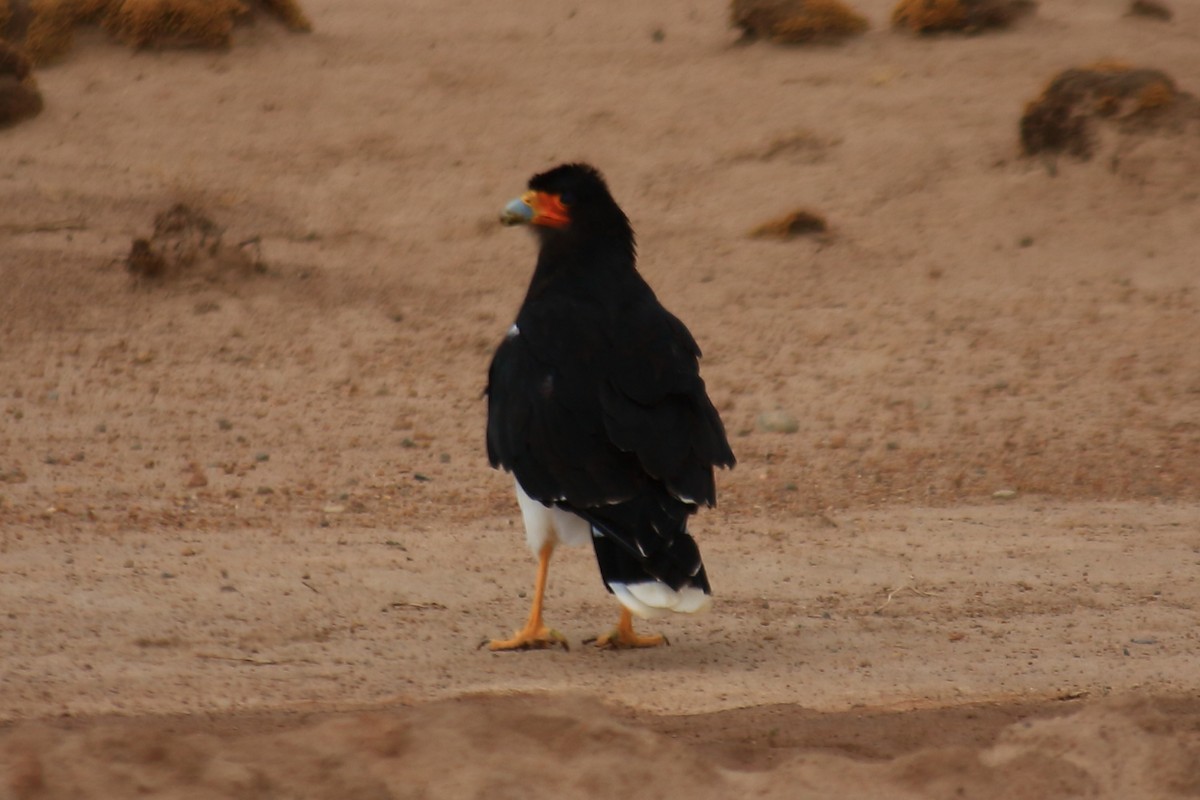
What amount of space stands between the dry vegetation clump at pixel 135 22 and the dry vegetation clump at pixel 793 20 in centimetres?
449

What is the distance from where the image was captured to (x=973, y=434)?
1011 cm

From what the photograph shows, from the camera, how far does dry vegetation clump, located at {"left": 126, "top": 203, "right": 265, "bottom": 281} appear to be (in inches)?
468

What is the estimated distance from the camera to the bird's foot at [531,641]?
21.3 ft

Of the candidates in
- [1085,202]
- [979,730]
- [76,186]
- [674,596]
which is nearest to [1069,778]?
[979,730]

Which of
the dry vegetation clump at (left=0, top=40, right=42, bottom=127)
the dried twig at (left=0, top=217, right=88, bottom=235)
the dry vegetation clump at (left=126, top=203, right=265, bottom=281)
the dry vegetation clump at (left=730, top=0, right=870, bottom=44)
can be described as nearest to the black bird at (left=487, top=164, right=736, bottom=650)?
the dry vegetation clump at (left=126, top=203, right=265, bottom=281)

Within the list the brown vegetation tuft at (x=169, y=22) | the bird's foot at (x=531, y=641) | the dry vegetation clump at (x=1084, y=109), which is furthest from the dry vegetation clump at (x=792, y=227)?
the bird's foot at (x=531, y=641)

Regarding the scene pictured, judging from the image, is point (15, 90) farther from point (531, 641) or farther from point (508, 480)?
point (531, 641)

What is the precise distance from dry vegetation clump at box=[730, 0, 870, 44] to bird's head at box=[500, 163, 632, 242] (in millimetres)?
9342

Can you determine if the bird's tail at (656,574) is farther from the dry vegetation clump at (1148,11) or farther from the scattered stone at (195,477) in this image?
the dry vegetation clump at (1148,11)

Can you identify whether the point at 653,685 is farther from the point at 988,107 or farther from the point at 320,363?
the point at 988,107

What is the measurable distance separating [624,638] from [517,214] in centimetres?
172

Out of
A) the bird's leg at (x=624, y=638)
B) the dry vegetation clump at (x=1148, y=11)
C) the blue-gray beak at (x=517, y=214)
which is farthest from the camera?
the dry vegetation clump at (x=1148, y=11)

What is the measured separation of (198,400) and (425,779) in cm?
609

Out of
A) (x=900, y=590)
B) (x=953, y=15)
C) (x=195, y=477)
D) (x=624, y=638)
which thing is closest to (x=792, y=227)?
(x=953, y=15)
